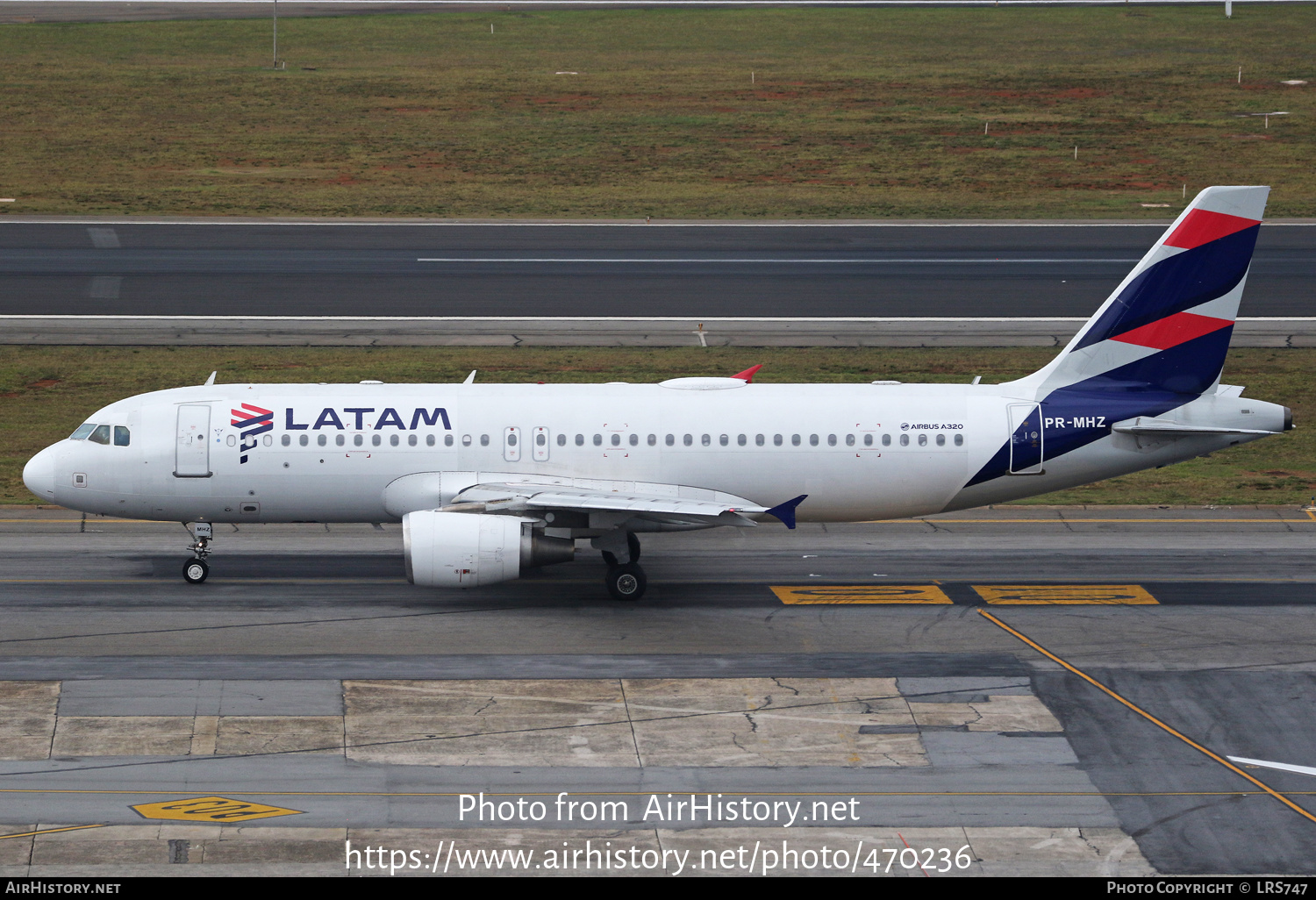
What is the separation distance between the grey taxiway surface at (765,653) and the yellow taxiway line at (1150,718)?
14 centimetres

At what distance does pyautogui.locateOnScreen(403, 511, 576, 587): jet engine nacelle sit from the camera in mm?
28203

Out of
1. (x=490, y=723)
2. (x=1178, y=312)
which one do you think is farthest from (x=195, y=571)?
(x=1178, y=312)

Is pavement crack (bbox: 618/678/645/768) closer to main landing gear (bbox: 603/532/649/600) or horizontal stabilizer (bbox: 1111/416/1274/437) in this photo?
main landing gear (bbox: 603/532/649/600)

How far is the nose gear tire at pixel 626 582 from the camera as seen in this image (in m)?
30.0

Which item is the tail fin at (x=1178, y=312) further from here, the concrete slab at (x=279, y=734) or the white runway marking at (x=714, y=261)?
the white runway marking at (x=714, y=261)

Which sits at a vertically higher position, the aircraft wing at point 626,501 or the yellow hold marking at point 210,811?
the aircraft wing at point 626,501

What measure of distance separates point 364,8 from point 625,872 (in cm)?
11310

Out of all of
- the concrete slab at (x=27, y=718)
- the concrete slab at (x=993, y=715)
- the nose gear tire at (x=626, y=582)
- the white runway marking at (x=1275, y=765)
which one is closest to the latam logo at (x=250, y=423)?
the concrete slab at (x=27, y=718)

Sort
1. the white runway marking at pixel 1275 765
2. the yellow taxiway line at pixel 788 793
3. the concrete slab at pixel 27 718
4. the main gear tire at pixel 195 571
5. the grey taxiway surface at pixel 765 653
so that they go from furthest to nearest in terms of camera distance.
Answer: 1. the main gear tire at pixel 195 571
2. the concrete slab at pixel 27 718
3. the white runway marking at pixel 1275 765
4. the grey taxiway surface at pixel 765 653
5. the yellow taxiway line at pixel 788 793

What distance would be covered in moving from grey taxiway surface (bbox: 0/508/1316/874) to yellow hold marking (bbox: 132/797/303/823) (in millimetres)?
328

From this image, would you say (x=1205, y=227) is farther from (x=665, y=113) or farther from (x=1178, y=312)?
(x=665, y=113)

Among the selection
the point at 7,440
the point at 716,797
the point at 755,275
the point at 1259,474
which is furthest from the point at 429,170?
the point at 716,797

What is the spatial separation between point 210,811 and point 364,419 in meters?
11.5

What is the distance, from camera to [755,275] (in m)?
58.8
